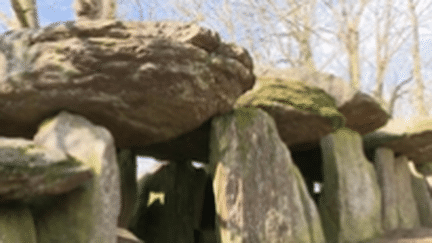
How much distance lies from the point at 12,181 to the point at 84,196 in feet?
2.25

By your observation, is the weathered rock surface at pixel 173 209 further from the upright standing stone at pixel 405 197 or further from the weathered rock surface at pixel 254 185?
the upright standing stone at pixel 405 197

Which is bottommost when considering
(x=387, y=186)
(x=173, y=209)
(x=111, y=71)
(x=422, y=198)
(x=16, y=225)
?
(x=422, y=198)

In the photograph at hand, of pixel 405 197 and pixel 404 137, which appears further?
pixel 405 197

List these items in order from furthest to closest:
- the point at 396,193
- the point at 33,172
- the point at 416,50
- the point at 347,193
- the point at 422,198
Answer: the point at 416,50
the point at 422,198
the point at 396,193
the point at 347,193
the point at 33,172

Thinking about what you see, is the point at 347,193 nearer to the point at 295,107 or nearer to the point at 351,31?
the point at 295,107

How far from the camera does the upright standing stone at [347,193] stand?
6371mm

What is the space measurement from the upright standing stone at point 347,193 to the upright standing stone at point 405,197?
4.18ft

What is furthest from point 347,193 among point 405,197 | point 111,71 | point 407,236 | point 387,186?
point 111,71

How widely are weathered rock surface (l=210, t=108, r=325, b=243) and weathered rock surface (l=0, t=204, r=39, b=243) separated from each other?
2154 mm

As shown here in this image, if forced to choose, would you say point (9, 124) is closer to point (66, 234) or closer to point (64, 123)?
point (64, 123)

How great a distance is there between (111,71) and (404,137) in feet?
19.5

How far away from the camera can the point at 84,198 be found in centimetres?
359

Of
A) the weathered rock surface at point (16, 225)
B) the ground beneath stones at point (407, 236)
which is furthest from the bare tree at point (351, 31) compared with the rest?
the weathered rock surface at point (16, 225)

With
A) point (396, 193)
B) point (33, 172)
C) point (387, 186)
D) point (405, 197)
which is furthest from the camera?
point (405, 197)
